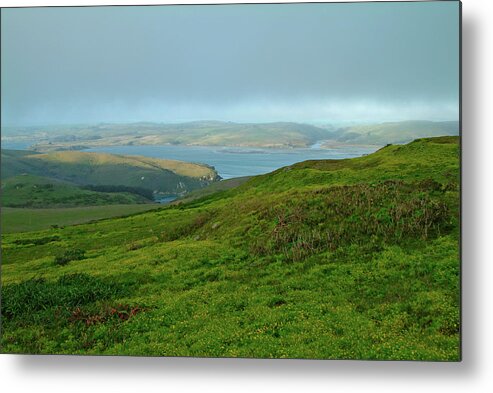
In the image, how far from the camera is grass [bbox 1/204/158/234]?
401 inches

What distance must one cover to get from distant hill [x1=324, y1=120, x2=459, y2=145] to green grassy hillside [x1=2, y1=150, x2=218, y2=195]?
244 centimetres

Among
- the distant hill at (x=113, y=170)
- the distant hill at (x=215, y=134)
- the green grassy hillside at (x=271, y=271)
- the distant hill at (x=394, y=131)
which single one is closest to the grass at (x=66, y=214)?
the green grassy hillside at (x=271, y=271)

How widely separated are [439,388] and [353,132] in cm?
433

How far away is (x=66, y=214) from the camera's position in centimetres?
1035

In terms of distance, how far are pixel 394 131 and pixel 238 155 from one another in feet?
8.90

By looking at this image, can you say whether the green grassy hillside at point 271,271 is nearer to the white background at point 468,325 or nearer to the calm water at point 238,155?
the calm water at point 238,155

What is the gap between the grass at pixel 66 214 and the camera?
10.2m

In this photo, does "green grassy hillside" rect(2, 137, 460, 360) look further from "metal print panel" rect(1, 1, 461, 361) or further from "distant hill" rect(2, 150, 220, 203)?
"distant hill" rect(2, 150, 220, 203)

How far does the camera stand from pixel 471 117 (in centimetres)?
911

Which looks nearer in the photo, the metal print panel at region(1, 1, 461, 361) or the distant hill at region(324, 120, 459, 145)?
the metal print panel at region(1, 1, 461, 361)

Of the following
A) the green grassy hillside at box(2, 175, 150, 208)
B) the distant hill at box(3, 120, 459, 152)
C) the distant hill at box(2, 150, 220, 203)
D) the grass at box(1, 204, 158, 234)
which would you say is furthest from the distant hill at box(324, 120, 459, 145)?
the green grassy hillside at box(2, 175, 150, 208)

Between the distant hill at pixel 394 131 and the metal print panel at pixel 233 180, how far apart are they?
0.02 metres

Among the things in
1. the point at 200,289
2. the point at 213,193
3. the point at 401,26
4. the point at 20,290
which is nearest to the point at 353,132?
the point at 401,26

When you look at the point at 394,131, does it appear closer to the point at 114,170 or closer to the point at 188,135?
the point at 188,135
